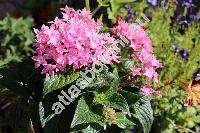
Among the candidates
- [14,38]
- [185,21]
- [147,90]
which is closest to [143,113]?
[147,90]

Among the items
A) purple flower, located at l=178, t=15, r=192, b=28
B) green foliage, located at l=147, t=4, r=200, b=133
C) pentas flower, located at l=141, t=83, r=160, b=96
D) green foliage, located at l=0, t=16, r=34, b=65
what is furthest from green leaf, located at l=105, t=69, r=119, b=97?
green foliage, located at l=0, t=16, r=34, b=65

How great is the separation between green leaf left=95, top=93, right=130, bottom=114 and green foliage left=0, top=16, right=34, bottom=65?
1.31 meters

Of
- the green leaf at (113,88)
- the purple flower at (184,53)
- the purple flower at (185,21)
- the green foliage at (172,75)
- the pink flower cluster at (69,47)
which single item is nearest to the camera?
the pink flower cluster at (69,47)

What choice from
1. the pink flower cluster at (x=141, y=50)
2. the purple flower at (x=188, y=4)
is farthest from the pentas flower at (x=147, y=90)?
the purple flower at (x=188, y=4)

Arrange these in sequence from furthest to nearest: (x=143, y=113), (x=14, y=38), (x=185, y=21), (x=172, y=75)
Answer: (x=14, y=38) → (x=185, y=21) → (x=172, y=75) → (x=143, y=113)

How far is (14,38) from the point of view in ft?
10.2

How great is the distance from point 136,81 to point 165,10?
101 centimetres

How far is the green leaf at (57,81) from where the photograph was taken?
5.82ft

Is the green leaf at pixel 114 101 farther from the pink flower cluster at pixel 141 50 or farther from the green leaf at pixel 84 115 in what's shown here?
the pink flower cluster at pixel 141 50

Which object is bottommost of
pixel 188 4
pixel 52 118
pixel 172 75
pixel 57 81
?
pixel 172 75

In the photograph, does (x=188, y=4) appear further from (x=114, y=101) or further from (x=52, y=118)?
(x=52, y=118)

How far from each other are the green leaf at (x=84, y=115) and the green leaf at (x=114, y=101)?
0.18 ft

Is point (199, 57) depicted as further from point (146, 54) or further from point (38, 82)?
point (38, 82)

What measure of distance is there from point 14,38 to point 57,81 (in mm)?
1399
